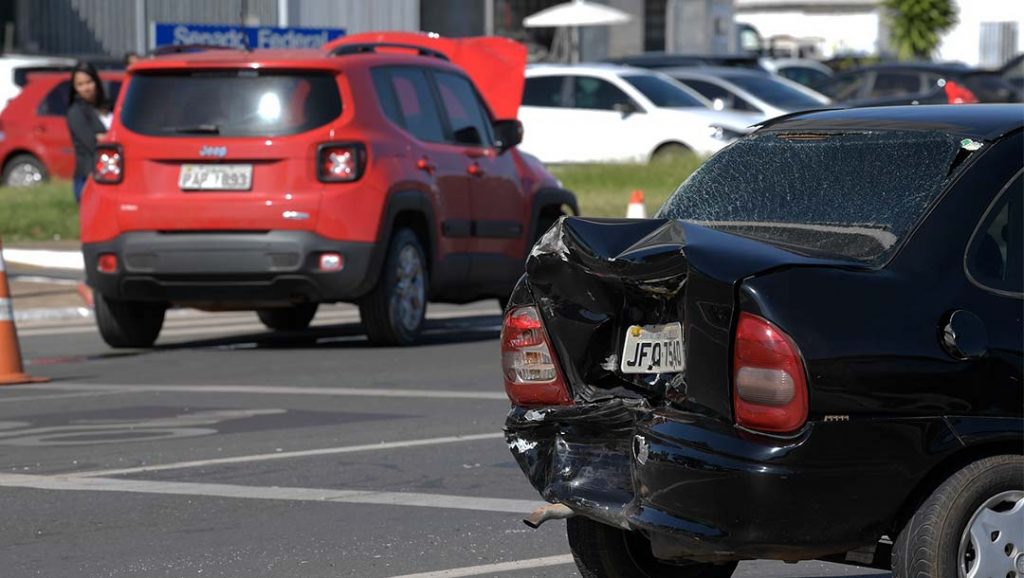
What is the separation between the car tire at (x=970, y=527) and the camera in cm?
475

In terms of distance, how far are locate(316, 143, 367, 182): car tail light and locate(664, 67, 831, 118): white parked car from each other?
1451cm

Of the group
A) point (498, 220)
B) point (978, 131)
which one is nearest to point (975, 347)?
point (978, 131)

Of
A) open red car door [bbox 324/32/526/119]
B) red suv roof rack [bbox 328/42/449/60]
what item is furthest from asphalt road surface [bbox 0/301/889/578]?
open red car door [bbox 324/32/526/119]

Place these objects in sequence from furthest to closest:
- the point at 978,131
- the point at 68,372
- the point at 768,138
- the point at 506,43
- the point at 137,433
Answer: the point at 506,43 → the point at 68,372 → the point at 137,433 → the point at 768,138 → the point at 978,131

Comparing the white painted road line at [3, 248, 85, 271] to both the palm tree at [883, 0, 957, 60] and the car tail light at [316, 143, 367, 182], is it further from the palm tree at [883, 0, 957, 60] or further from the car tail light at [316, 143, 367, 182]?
the palm tree at [883, 0, 957, 60]

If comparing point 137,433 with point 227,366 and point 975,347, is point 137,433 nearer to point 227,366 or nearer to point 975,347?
point 227,366

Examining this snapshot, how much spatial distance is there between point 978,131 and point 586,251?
115cm

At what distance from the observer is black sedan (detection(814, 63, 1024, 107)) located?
25688 millimetres

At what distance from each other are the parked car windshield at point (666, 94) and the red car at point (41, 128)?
671 centimetres

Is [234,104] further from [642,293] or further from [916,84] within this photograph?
[916,84]

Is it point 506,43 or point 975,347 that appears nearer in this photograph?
point 975,347

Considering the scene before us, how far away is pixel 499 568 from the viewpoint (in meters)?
6.14

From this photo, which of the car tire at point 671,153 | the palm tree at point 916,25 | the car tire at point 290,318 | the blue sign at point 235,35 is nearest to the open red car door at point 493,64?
the blue sign at point 235,35

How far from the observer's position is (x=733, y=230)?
5.57 metres
